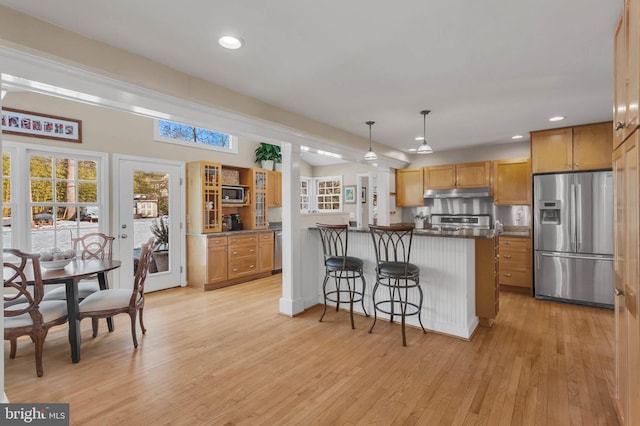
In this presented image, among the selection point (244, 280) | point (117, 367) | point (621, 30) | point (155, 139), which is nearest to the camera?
point (621, 30)

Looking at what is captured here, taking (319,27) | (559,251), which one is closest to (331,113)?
(319,27)

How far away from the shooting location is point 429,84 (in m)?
2.98

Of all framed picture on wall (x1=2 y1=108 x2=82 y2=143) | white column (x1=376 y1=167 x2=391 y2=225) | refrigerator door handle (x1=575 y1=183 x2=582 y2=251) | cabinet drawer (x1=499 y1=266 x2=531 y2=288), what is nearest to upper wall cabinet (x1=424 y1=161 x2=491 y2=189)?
white column (x1=376 y1=167 x2=391 y2=225)

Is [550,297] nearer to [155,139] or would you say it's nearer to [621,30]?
[621,30]

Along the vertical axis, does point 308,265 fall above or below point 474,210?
below

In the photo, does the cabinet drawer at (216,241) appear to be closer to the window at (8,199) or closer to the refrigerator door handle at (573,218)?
the window at (8,199)

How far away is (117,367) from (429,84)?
3.68 meters

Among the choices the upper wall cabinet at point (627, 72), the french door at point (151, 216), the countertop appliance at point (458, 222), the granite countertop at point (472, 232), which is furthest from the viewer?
the countertop appliance at point (458, 222)

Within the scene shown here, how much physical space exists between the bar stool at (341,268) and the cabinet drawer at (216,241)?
205 centimetres

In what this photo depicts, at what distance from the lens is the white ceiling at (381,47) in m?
1.88

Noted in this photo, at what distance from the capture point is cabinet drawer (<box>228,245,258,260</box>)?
543 centimetres

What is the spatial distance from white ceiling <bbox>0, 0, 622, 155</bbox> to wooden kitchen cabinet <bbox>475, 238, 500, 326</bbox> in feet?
5.25

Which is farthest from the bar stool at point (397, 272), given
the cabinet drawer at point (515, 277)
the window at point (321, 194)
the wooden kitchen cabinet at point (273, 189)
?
the window at point (321, 194)

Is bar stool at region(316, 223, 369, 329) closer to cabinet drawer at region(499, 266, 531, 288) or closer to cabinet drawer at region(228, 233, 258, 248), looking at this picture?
cabinet drawer at region(228, 233, 258, 248)
